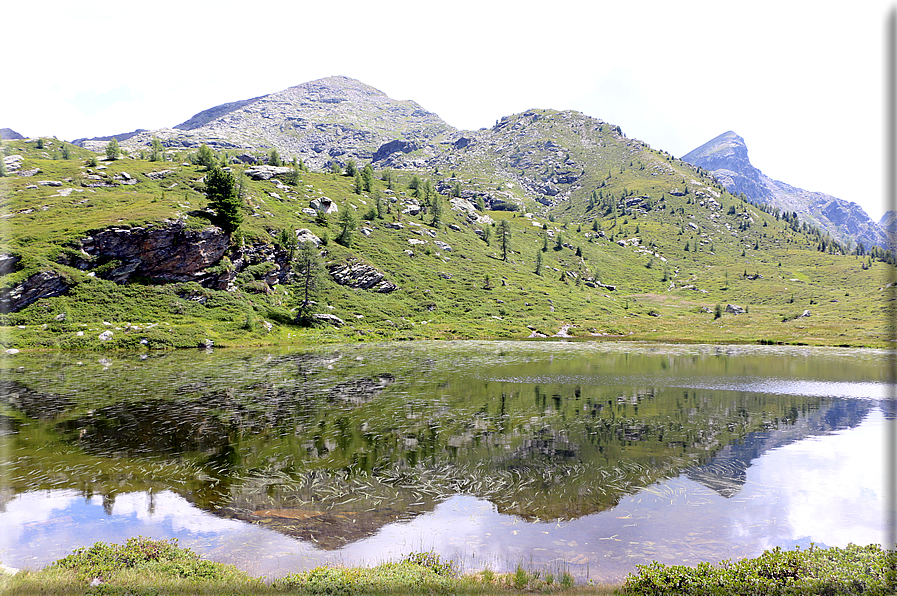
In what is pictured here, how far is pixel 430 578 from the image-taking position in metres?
12.5

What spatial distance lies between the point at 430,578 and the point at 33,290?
3881 inches

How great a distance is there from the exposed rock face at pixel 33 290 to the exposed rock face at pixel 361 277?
205ft

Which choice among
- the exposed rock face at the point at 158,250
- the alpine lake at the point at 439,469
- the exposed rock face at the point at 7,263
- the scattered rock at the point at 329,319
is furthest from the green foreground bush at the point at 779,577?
the exposed rock face at the point at 7,263

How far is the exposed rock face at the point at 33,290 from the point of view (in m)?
70.9

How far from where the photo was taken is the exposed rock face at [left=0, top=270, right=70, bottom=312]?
70875 millimetres

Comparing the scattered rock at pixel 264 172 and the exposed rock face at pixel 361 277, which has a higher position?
the scattered rock at pixel 264 172

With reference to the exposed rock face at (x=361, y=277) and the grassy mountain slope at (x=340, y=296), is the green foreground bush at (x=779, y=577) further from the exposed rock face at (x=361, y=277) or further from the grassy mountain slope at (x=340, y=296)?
the exposed rock face at (x=361, y=277)

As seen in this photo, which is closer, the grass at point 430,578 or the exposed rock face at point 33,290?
the grass at point 430,578

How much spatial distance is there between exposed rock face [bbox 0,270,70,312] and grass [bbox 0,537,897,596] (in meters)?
88.1

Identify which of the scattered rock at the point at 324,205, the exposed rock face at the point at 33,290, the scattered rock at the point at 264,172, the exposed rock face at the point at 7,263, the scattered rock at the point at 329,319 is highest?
the scattered rock at the point at 264,172

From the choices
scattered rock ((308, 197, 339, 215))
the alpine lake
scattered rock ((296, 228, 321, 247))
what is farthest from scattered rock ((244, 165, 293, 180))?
the alpine lake

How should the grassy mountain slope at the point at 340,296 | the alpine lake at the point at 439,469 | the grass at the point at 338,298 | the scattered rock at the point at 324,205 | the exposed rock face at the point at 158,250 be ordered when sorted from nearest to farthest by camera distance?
the alpine lake at the point at 439,469, the grass at the point at 338,298, the grassy mountain slope at the point at 340,296, the exposed rock face at the point at 158,250, the scattered rock at the point at 324,205

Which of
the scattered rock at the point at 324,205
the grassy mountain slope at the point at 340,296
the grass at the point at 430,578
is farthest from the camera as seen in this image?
the scattered rock at the point at 324,205

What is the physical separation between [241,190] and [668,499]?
146727 millimetres
